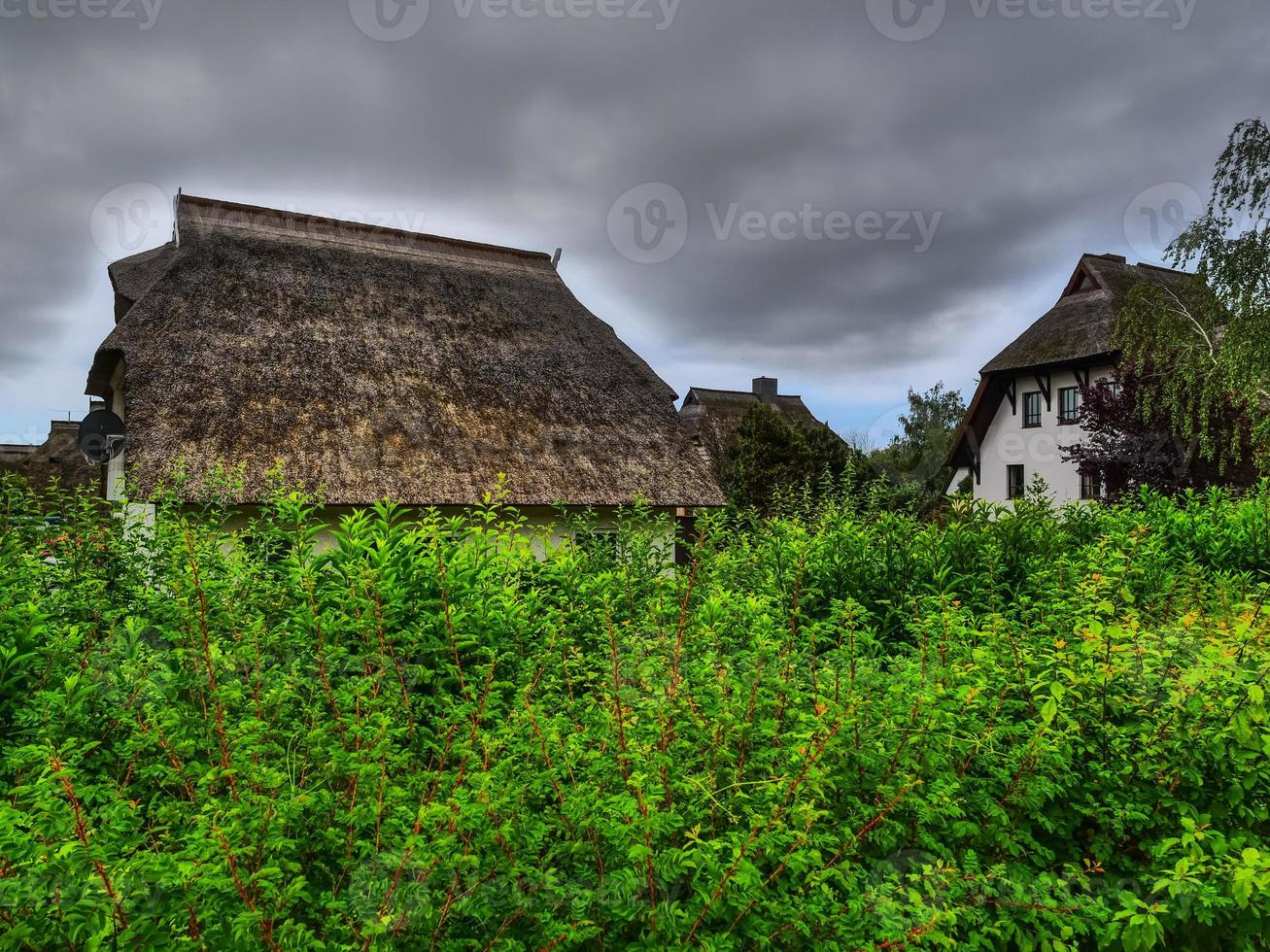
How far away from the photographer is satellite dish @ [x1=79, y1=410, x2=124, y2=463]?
38.5ft

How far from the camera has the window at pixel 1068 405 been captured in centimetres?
2447

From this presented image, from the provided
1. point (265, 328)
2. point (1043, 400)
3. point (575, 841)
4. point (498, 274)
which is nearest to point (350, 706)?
point (575, 841)

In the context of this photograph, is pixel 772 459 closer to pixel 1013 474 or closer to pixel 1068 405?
pixel 1068 405

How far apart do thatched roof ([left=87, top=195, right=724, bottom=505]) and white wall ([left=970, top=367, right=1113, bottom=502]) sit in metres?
14.9

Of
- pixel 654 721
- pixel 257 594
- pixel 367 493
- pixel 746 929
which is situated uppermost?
pixel 367 493

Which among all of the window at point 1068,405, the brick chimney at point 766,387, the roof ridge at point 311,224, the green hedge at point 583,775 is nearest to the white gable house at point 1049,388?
the window at point 1068,405

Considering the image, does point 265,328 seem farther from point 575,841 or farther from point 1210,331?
point 1210,331

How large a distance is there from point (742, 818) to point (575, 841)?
0.50 meters

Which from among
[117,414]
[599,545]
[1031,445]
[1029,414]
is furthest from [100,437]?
[1029,414]

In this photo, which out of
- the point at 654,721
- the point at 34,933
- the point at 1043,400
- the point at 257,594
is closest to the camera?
the point at 34,933

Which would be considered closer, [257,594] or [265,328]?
[257,594]

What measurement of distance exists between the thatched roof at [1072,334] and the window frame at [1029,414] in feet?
2.87

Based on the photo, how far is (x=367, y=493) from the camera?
39.1 feet

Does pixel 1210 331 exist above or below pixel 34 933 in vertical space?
above
